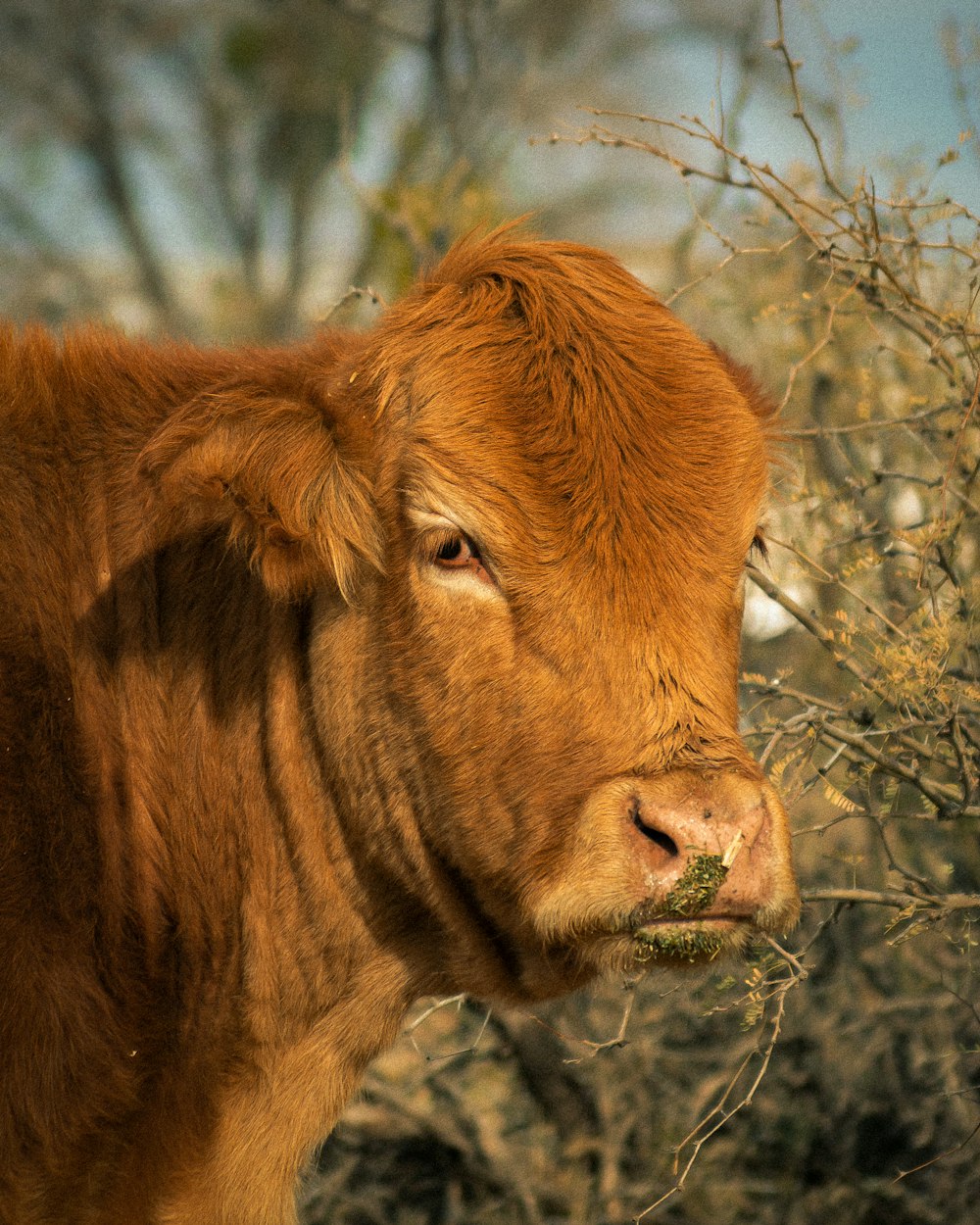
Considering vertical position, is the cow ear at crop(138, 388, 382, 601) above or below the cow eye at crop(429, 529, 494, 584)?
above

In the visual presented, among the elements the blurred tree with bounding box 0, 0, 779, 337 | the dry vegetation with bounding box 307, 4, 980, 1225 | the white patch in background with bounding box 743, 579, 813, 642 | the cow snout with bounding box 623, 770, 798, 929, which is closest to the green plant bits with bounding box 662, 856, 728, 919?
the cow snout with bounding box 623, 770, 798, 929

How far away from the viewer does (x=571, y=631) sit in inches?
113

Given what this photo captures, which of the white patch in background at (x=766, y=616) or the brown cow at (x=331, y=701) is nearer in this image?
the brown cow at (x=331, y=701)

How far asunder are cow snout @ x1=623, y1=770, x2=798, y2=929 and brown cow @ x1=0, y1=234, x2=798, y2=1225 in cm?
1

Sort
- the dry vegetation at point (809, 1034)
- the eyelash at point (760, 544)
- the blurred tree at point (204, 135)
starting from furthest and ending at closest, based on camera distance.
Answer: the blurred tree at point (204, 135) → the dry vegetation at point (809, 1034) → the eyelash at point (760, 544)

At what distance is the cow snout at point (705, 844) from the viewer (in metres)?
2.60

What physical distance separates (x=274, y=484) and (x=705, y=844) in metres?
1.22

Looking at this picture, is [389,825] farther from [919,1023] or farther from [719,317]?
[719,317]

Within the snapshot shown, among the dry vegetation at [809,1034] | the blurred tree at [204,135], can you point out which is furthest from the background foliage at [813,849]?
the blurred tree at [204,135]

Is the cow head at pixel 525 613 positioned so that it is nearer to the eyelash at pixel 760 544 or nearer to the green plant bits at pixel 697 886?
the green plant bits at pixel 697 886

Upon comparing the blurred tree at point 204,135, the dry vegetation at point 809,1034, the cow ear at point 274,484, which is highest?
the blurred tree at point 204,135

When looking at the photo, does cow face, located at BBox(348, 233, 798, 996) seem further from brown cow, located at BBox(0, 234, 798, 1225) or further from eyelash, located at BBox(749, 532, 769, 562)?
eyelash, located at BBox(749, 532, 769, 562)

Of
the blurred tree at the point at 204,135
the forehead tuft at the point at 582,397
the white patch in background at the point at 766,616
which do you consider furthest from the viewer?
the blurred tree at the point at 204,135

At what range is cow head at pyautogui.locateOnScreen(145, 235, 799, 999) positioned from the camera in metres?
2.72
